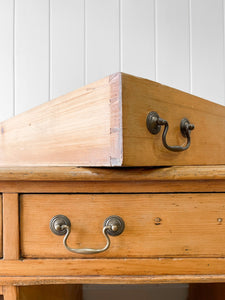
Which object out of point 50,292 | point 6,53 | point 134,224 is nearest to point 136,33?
point 6,53

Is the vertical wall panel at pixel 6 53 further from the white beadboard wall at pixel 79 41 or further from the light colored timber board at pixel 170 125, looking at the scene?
the light colored timber board at pixel 170 125

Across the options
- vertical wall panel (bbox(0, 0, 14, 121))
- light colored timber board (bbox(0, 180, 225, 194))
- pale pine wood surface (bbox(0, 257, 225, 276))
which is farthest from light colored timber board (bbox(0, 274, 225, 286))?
vertical wall panel (bbox(0, 0, 14, 121))

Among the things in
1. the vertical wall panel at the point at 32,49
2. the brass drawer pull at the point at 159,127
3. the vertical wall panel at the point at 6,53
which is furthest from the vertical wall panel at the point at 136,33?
the brass drawer pull at the point at 159,127

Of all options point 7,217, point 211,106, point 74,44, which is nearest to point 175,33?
point 74,44

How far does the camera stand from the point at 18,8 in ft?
3.14

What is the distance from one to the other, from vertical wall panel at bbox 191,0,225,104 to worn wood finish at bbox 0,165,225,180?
24.8 inches

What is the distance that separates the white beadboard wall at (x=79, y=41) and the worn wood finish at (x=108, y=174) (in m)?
0.59

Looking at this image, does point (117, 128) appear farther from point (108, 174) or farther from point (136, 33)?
point (136, 33)

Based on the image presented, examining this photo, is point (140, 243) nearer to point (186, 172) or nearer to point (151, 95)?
point (186, 172)

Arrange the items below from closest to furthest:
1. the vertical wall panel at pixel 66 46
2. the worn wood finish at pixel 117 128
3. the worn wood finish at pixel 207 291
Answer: the worn wood finish at pixel 117 128
the worn wood finish at pixel 207 291
the vertical wall panel at pixel 66 46

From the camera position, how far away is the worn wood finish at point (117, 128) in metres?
0.39

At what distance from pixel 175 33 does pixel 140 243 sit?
2.70 feet

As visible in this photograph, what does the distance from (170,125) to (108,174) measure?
143 millimetres

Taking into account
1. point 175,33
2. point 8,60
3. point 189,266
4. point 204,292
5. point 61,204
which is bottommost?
point 204,292
